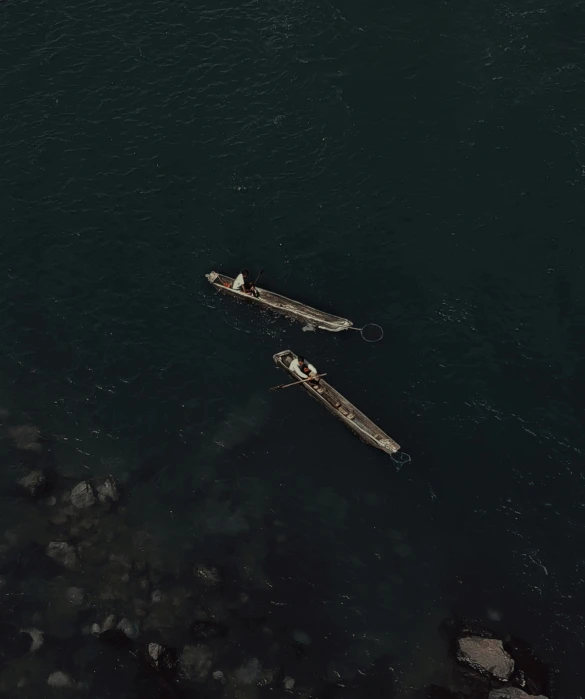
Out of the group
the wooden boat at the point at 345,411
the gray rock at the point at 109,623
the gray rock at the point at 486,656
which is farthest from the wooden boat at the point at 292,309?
the gray rock at the point at 109,623

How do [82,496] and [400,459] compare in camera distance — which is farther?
[400,459]

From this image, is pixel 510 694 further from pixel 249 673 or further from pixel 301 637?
pixel 249 673

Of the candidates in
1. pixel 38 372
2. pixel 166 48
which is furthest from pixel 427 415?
pixel 166 48

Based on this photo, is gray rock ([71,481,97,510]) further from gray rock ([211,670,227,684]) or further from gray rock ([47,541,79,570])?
gray rock ([211,670,227,684])

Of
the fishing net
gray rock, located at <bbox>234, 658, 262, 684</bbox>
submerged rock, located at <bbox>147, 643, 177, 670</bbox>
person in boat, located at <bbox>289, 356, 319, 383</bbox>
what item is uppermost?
person in boat, located at <bbox>289, 356, 319, 383</bbox>

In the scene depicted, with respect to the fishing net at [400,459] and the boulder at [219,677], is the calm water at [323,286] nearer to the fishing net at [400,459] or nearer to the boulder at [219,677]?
the fishing net at [400,459]

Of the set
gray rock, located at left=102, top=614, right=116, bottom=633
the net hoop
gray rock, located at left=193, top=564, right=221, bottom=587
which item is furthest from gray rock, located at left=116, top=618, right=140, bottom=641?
the net hoop

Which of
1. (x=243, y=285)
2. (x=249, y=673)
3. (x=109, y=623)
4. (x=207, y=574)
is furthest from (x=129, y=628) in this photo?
(x=243, y=285)
